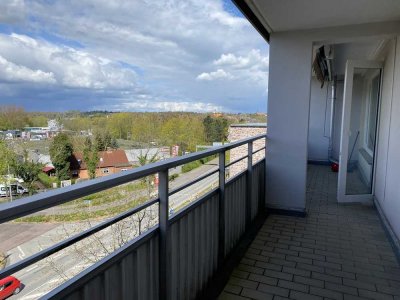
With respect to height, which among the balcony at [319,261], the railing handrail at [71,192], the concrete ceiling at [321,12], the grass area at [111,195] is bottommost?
the balcony at [319,261]

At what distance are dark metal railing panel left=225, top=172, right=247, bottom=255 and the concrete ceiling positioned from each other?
5.50ft

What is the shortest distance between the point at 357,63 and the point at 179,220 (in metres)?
3.83

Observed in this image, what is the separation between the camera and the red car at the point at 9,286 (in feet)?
2.37

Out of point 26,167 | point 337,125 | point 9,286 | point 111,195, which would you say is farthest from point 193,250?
point 337,125

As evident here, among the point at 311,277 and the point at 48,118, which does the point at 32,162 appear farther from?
the point at 311,277

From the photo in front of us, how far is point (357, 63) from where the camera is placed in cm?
416

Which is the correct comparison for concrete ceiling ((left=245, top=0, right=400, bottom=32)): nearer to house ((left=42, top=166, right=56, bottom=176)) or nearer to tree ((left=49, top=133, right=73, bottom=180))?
tree ((left=49, top=133, right=73, bottom=180))

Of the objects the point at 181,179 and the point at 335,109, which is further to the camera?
the point at 335,109

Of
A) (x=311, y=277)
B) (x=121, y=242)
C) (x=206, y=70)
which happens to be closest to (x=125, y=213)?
(x=121, y=242)

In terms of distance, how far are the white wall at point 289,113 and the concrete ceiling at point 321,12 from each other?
231 millimetres

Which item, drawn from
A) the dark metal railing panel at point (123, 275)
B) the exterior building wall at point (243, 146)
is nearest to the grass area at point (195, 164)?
the dark metal railing panel at point (123, 275)

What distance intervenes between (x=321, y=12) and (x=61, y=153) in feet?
11.8

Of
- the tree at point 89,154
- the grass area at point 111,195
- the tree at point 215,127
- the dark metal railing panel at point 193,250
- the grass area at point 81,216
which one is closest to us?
the grass area at point 81,216

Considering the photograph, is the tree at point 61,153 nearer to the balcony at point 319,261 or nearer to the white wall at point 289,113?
the balcony at point 319,261
